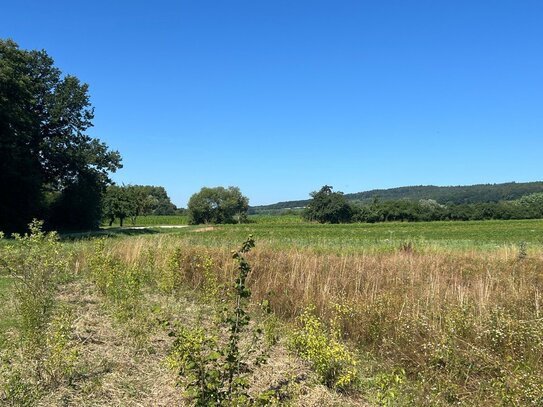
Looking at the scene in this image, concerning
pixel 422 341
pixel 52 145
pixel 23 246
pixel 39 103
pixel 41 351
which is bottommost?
pixel 422 341

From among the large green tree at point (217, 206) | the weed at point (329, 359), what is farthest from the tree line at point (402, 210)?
the weed at point (329, 359)

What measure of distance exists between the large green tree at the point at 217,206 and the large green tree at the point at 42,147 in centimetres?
3900

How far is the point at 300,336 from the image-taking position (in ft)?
17.0

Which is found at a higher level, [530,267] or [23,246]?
[23,246]

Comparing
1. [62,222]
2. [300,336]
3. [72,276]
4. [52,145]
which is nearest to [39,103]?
[52,145]

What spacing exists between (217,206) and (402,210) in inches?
1507

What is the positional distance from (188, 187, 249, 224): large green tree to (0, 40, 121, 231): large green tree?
1535 inches

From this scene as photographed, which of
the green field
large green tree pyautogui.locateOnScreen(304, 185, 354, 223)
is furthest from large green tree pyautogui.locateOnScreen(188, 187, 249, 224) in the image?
the green field

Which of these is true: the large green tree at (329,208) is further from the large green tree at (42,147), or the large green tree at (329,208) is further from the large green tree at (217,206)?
the large green tree at (42,147)

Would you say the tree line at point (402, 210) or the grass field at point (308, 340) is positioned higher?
the tree line at point (402, 210)

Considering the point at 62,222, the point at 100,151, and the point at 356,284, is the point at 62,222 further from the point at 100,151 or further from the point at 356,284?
the point at 356,284

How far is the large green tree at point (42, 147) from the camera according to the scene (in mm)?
28297

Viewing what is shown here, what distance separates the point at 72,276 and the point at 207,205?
238 feet

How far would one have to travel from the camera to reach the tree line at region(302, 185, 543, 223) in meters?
76.8
